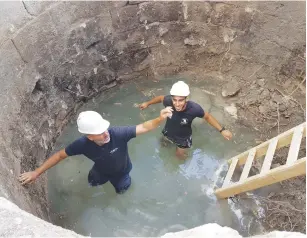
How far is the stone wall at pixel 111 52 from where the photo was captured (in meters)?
3.93

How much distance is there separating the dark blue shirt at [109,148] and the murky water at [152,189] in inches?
35.8


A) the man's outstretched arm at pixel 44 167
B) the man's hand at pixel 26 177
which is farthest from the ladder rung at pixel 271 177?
the man's hand at pixel 26 177

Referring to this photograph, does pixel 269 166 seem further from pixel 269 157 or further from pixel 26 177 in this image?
pixel 26 177

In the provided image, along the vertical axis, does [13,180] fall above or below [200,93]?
above

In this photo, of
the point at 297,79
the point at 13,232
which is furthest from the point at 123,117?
the point at 13,232

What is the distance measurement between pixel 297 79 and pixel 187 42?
5.71 feet

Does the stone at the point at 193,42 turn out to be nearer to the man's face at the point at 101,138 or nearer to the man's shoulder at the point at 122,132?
the man's shoulder at the point at 122,132

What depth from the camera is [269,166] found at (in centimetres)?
352

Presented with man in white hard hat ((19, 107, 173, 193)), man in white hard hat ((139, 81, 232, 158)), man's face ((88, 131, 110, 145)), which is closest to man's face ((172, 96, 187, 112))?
man in white hard hat ((139, 81, 232, 158))

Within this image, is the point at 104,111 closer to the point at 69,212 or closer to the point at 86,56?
the point at 86,56

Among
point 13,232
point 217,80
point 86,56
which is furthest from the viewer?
point 217,80

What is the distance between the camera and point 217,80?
564 centimetres

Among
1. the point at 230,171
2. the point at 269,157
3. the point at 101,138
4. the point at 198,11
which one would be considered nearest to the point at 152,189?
the point at 230,171

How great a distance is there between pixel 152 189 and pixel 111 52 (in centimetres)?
212
